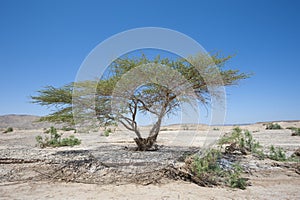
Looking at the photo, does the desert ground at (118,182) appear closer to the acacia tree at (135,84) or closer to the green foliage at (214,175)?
the green foliage at (214,175)

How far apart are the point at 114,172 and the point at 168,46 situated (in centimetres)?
519

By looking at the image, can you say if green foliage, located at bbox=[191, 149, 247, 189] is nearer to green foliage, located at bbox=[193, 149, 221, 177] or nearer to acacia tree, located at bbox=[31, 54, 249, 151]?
green foliage, located at bbox=[193, 149, 221, 177]

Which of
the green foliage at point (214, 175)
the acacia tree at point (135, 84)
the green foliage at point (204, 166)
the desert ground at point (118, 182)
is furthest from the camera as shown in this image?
the acacia tree at point (135, 84)

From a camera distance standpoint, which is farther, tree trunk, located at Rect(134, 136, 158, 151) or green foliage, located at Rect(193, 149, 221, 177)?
tree trunk, located at Rect(134, 136, 158, 151)

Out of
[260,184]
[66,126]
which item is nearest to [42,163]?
[66,126]

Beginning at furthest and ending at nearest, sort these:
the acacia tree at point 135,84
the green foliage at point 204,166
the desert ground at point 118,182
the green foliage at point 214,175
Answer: the acacia tree at point 135,84
the green foliage at point 204,166
the green foliage at point 214,175
the desert ground at point 118,182

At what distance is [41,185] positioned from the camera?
15.1 feet

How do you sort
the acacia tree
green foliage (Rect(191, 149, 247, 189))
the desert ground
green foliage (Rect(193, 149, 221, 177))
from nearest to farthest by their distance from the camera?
the desert ground
green foliage (Rect(191, 149, 247, 189))
green foliage (Rect(193, 149, 221, 177))
the acacia tree

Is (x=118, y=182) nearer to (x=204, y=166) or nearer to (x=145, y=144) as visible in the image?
(x=204, y=166)

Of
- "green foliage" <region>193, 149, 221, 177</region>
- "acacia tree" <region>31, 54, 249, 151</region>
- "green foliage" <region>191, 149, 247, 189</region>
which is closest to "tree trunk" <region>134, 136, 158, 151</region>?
"acacia tree" <region>31, 54, 249, 151</region>

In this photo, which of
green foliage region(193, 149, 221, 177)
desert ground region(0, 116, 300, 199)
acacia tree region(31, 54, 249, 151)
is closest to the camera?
desert ground region(0, 116, 300, 199)

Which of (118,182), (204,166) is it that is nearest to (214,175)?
(204,166)

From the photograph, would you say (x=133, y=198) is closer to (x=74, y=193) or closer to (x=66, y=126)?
(x=74, y=193)

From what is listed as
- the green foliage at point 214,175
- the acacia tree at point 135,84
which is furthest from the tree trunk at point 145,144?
the green foliage at point 214,175
